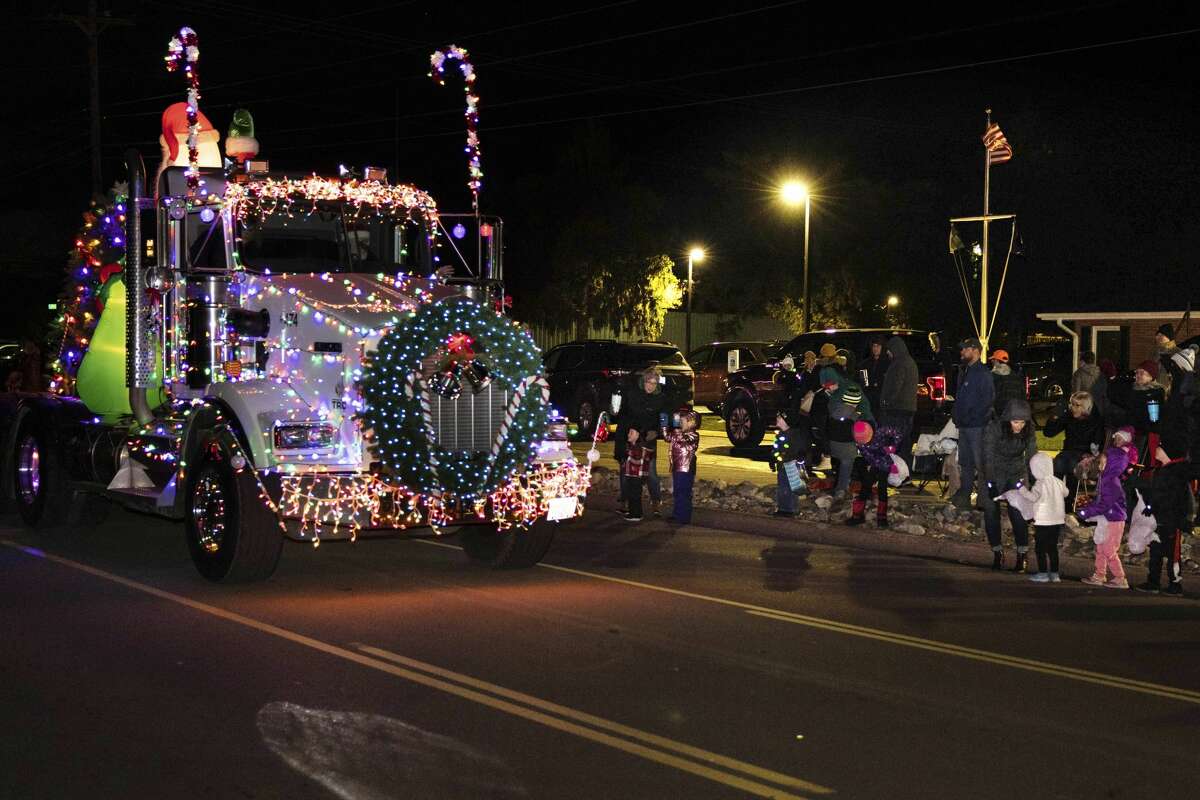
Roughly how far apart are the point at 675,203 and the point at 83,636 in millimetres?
52335

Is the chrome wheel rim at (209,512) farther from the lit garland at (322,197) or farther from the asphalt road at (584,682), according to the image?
the lit garland at (322,197)

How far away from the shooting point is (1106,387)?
50.2ft

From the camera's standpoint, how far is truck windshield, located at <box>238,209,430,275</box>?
38.6ft

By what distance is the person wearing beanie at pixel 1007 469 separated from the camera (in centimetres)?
1215

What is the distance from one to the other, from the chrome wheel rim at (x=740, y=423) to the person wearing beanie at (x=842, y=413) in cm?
967

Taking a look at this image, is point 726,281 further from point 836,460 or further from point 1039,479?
point 1039,479

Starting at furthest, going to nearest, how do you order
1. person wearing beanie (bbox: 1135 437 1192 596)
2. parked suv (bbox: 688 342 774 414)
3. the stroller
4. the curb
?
parked suv (bbox: 688 342 774 414), the stroller, the curb, person wearing beanie (bbox: 1135 437 1192 596)

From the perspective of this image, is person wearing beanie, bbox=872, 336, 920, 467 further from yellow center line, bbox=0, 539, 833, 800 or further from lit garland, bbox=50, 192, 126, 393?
yellow center line, bbox=0, 539, 833, 800

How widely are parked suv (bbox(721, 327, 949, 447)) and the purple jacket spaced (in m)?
7.24

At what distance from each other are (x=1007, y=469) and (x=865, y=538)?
2.05 meters

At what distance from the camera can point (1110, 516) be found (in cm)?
1160

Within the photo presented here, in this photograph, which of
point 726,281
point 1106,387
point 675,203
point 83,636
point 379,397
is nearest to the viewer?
point 83,636

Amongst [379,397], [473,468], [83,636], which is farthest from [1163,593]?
[83,636]

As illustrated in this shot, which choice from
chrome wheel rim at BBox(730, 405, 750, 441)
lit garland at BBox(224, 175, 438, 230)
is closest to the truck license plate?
lit garland at BBox(224, 175, 438, 230)
